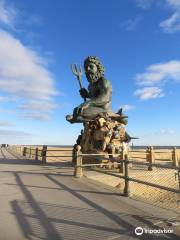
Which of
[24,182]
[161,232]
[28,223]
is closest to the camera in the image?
[161,232]

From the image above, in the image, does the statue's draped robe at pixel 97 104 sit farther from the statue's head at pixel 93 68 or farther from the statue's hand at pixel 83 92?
the statue's hand at pixel 83 92

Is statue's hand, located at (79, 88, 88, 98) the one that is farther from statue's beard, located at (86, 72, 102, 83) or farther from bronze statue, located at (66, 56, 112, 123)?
statue's beard, located at (86, 72, 102, 83)

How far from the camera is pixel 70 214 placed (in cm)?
704

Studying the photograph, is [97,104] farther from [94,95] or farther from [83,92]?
[83,92]

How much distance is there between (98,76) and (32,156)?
14677mm

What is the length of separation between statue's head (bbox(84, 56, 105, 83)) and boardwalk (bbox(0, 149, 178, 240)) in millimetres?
10816

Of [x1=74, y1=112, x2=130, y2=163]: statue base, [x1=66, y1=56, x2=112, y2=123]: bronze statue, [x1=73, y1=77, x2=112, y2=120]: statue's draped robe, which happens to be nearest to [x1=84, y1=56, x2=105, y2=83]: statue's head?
[x1=66, y1=56, x2=112, y2=123]: bronze statue

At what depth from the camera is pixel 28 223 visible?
629 centimetres

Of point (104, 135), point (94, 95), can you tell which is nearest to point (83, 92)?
point (94, 95)

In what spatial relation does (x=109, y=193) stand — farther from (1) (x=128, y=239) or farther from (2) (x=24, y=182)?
(1) (x=128, y=239)

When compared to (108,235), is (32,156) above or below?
above

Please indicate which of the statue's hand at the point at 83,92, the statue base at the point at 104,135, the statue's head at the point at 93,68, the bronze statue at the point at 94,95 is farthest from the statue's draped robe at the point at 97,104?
the statue's hand at the point at 83,92

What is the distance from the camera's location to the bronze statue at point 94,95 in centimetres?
1973

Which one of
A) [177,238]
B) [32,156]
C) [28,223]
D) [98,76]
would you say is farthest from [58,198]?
[32,156]
